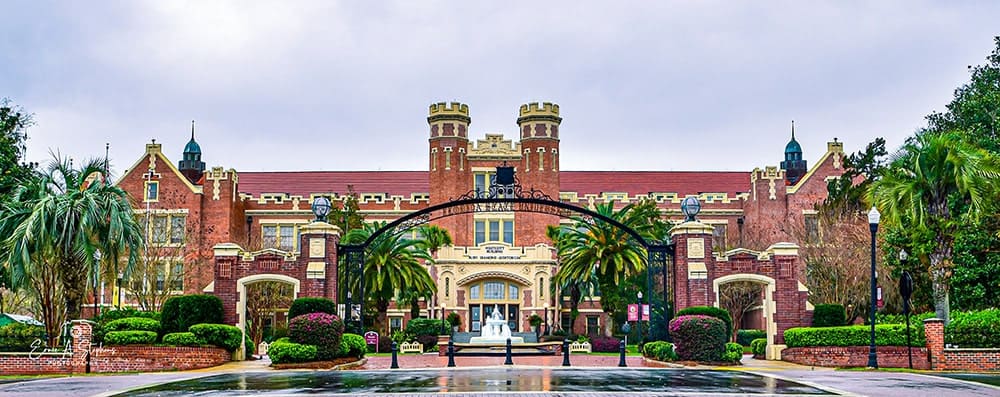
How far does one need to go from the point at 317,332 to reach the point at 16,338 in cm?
822

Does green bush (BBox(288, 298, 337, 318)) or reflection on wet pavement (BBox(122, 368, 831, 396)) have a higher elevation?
green bush (BBox(288, 298, 337, 318))

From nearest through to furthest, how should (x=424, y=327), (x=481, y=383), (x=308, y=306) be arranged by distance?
(x=481, y=383), (x=308, y=306), (x=424, y=327)

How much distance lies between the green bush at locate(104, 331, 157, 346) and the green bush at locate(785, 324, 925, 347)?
18.1 meters

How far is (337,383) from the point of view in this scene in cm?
2000

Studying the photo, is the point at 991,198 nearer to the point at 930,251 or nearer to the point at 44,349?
the point at 930,251

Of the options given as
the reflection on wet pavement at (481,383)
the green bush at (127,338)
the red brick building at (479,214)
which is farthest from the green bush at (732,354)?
the red brick building at (479,214)

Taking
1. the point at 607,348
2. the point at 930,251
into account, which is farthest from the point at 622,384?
the point at 607,348

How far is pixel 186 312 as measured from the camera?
30.2 m

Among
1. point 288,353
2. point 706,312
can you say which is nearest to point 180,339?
point 288,353

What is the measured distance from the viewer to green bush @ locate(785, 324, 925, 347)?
2797 cm

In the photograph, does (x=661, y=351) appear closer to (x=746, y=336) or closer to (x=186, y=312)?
(x=186, y=312)

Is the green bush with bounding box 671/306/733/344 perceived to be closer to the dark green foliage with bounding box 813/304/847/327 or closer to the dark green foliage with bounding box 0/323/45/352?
the dark green foliage with bounding box 813/304/847/327

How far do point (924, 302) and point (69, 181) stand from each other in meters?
26.4

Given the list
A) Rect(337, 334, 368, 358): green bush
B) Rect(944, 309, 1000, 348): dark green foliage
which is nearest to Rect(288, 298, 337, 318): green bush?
Rect(337, 334, 368, 358): green bush
